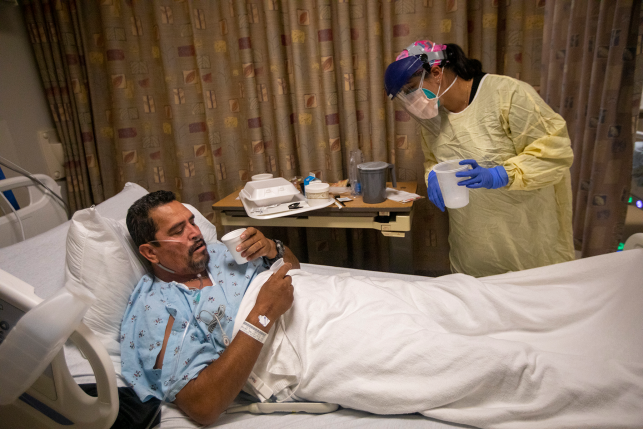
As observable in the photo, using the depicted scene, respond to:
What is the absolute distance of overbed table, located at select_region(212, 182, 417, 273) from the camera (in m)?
1.84

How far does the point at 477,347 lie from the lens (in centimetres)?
101

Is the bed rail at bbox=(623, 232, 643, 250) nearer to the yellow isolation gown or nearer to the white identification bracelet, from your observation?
the yellow isolation gown

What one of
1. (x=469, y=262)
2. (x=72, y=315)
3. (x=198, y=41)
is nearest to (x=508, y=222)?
(x=469, y=262)

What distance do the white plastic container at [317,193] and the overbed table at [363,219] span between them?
85mm

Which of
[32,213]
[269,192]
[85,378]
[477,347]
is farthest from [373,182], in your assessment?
[32,213]

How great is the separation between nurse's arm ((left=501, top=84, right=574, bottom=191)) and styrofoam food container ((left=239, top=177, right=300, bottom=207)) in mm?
1081

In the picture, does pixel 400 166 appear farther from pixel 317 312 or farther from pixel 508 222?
pixel 317 312

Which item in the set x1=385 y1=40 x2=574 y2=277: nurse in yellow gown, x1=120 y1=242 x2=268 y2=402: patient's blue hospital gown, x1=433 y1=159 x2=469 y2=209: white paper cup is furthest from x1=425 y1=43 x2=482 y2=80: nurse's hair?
x1=120 y1=242 x2=268 y2=402: patient's blue hospital gown

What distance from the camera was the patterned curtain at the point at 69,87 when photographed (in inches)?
88.0

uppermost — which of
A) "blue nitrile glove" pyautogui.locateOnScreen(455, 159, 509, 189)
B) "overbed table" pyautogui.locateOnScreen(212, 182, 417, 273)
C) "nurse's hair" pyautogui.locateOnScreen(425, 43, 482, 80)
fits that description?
"nurse's hair" pyautogui.locateOnScreen(425, 43, 482, 80)

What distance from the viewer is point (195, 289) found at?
4.48 feet

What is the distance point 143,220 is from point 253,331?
634mm

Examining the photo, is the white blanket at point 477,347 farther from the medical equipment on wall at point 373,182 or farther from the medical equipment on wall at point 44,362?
the medical equipment on wall at point 373,182

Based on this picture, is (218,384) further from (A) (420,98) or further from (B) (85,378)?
(A) (420,98)
